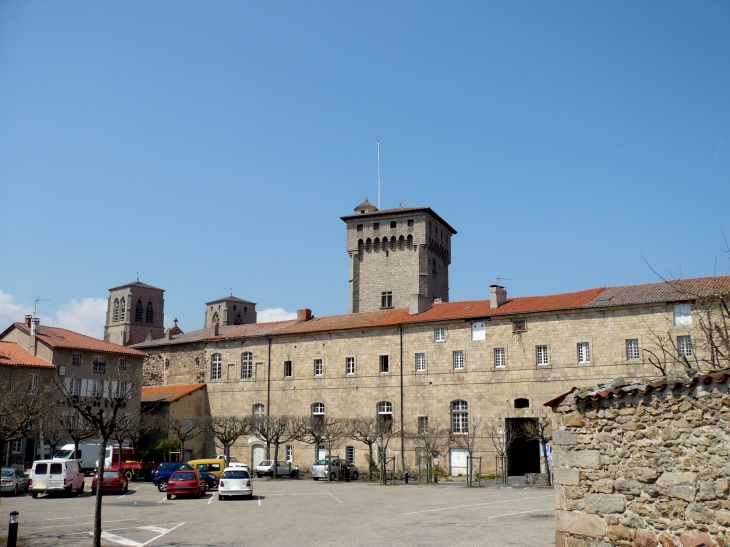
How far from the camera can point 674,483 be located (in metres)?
10.6

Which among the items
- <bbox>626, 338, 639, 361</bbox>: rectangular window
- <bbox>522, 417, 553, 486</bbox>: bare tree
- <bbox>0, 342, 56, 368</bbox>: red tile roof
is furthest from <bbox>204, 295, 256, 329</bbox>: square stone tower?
<bbox>626, 338, 639, 361</bbox>: rectangular window

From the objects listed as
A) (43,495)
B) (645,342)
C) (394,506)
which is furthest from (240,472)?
(645,342)

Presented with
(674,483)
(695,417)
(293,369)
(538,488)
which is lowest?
(538,488)

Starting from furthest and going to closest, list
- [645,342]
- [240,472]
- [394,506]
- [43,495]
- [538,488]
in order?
[645,342]
[538,488]
[43,495]
[240,472]
[394,506]

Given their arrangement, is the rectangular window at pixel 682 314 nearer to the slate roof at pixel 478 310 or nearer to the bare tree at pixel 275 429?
the slate roof at pixel 478 310

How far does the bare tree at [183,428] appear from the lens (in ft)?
167

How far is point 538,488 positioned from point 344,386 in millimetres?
19223

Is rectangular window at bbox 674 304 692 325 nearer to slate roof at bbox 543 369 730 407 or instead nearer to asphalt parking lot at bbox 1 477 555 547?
asphalt parking lot at bbox 1 477 555 547

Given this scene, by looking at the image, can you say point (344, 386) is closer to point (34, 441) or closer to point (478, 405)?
point (478, 405)

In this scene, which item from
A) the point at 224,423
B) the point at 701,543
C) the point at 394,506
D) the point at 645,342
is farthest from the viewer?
the point at 224,423

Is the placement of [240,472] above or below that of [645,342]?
below

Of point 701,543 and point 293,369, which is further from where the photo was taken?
point 293,369

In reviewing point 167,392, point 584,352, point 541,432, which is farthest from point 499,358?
point 167,392

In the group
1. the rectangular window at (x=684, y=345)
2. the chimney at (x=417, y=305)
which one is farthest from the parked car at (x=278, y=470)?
the rectangular window at (x=684, y=345)
